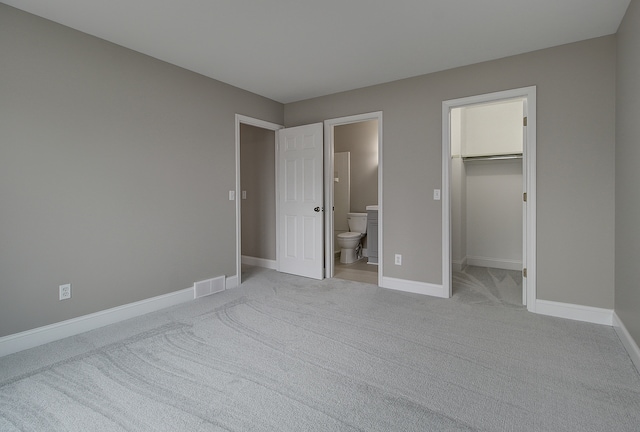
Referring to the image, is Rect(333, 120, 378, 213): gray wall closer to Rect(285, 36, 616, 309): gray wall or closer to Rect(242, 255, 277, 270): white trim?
Rect(242, 255, 277, 270): white trim

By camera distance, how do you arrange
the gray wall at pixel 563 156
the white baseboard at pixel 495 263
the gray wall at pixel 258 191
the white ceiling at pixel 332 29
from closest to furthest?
the white ceiling at pixel 332 29, the gray wall at pixel 563 156, the white baseboard at pixel 495 263, the gray wall at pixel 258 191

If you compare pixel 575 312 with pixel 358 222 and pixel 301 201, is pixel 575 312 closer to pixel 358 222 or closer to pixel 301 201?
pixel 301 201

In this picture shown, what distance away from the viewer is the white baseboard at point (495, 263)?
4859 mm

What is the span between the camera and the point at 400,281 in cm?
391

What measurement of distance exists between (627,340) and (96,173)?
4387 millimetres

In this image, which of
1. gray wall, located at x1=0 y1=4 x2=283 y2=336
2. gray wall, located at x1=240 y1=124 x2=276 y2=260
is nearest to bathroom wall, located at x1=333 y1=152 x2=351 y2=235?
gray wall, located at x1=240 y1=124 x2=276 y2=260

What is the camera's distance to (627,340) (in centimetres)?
232

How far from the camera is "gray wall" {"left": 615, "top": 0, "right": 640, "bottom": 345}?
216 centimetres

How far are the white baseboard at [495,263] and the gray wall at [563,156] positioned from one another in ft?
6.35

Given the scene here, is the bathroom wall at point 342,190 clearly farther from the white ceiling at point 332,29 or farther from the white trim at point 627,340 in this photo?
the white trim at point 627,340

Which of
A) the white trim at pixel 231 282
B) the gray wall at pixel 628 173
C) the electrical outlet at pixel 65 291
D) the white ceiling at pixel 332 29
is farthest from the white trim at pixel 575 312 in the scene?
the electrical outlet at pixel 65 291

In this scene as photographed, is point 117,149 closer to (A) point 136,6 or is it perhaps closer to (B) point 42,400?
(A) point 136,6

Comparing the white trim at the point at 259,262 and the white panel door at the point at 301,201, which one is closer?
the white panel door at the point at 301,201

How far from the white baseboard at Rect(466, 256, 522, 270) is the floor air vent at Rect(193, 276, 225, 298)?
3.87 metres
